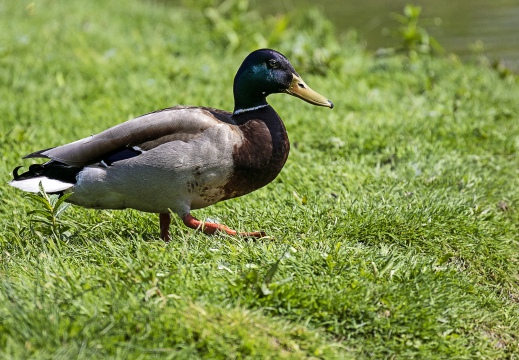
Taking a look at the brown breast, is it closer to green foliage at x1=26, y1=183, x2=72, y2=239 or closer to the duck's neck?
the duck's neck

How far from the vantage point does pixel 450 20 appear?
9.80m

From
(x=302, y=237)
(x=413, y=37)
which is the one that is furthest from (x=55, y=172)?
(x=413, y=37)

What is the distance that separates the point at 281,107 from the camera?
6.04 meters

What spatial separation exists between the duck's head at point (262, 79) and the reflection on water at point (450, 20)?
4.88 m

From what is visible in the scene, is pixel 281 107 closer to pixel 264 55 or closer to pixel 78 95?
pixel 78 95

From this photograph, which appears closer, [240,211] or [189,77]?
[240,211]

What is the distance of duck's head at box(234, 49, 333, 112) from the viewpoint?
153 inches

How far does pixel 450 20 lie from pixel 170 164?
23.6ft

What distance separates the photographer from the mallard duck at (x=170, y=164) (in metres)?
3.58

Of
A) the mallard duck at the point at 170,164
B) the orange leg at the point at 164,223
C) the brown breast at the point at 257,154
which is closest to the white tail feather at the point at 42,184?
the mallard duck at the point at 170,164

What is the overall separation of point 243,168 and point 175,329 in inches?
42.8

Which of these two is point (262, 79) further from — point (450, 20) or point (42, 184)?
point (450, 20)

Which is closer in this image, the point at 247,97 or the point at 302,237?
the point at 302,237

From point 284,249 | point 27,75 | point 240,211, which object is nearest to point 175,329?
point 284,249
